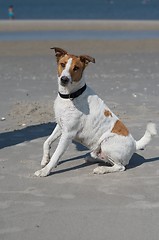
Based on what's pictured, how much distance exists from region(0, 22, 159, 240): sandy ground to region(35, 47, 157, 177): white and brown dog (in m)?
0.18

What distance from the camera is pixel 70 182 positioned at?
214 inches

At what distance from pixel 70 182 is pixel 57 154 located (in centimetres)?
34

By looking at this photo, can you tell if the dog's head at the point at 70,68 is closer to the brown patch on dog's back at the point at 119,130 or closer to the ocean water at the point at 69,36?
the brown patch on dog's back at the point at 119,130

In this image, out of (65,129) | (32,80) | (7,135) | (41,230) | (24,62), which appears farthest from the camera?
(24,62)

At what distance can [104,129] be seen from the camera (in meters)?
5.69

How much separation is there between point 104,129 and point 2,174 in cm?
121

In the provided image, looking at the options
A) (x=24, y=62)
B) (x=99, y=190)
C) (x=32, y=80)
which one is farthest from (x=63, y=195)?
(x=24, y=62)

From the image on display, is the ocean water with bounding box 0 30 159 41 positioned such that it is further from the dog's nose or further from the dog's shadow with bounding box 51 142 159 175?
the dog's nose

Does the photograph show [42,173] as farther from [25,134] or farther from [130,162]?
[25,134]

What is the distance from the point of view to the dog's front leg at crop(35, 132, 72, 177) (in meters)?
5.54

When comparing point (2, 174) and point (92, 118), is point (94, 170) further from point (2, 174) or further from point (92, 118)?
point (2, 174)

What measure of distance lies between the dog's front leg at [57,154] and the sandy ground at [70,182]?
82mm

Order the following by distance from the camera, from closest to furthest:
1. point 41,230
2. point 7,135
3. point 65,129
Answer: point 41,230
point 65,129
point 7,135
